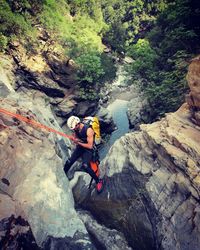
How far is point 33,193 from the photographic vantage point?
6895mm

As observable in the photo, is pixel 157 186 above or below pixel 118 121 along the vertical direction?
above

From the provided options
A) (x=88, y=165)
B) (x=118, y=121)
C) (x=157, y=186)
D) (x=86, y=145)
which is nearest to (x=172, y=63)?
(x=118, y=121)

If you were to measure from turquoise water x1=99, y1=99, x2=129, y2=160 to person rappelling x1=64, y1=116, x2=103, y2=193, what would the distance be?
898 cm

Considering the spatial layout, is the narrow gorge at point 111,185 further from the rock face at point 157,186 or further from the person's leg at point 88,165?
the person's leg at point 88,165

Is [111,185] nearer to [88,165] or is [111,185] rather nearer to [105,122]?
[88,165]

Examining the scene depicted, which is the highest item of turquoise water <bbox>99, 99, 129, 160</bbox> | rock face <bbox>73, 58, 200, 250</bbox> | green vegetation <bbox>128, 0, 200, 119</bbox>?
green vegetation <bbox>128, 0, 200, 119</bbox>

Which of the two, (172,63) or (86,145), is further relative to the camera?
(172,63)

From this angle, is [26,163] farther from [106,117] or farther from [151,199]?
[106,117]

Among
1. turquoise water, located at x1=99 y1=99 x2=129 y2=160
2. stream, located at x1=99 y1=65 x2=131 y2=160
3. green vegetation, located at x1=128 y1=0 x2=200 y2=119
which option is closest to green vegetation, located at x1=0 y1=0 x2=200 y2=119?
green vegetation, located at x1=128 y1=0 x2=200 y2=119

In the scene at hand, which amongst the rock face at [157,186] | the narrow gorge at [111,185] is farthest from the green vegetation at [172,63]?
the rock face at [157,186]

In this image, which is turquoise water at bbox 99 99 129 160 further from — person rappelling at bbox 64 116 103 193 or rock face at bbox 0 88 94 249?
rock face at bbox 0 88 94 249

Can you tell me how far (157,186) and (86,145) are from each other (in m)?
2.25

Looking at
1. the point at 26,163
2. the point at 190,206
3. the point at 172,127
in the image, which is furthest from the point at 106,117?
the point at 190,206

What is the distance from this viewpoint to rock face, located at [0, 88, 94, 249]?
601 centimetres
